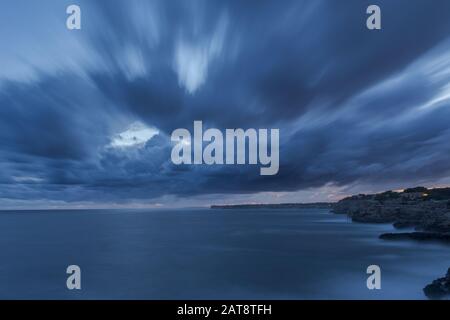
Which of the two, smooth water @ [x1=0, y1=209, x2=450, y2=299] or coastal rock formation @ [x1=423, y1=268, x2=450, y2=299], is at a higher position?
coastal rock formation @ [x1=423, y1=268, x2=450, y2=299]

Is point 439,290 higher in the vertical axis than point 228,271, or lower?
higher

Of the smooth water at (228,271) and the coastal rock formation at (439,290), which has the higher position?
the coastal rock formation at (439,290)

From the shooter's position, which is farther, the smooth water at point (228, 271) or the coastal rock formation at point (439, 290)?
the smooth water at point (228, 271)

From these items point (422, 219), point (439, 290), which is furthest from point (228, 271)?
point (422, 219)

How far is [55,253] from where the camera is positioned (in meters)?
40.7

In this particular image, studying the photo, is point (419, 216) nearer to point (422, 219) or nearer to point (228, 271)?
point (422, 219)

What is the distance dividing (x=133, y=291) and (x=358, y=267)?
69.6 ft

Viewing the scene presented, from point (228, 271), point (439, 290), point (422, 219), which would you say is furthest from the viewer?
point (422, 219)

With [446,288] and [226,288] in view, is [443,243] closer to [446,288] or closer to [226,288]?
[446,288]

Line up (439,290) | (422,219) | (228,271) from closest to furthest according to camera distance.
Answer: (439,290)
(228,271)
(422,219)

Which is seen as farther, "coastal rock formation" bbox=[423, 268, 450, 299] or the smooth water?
the smooth water
